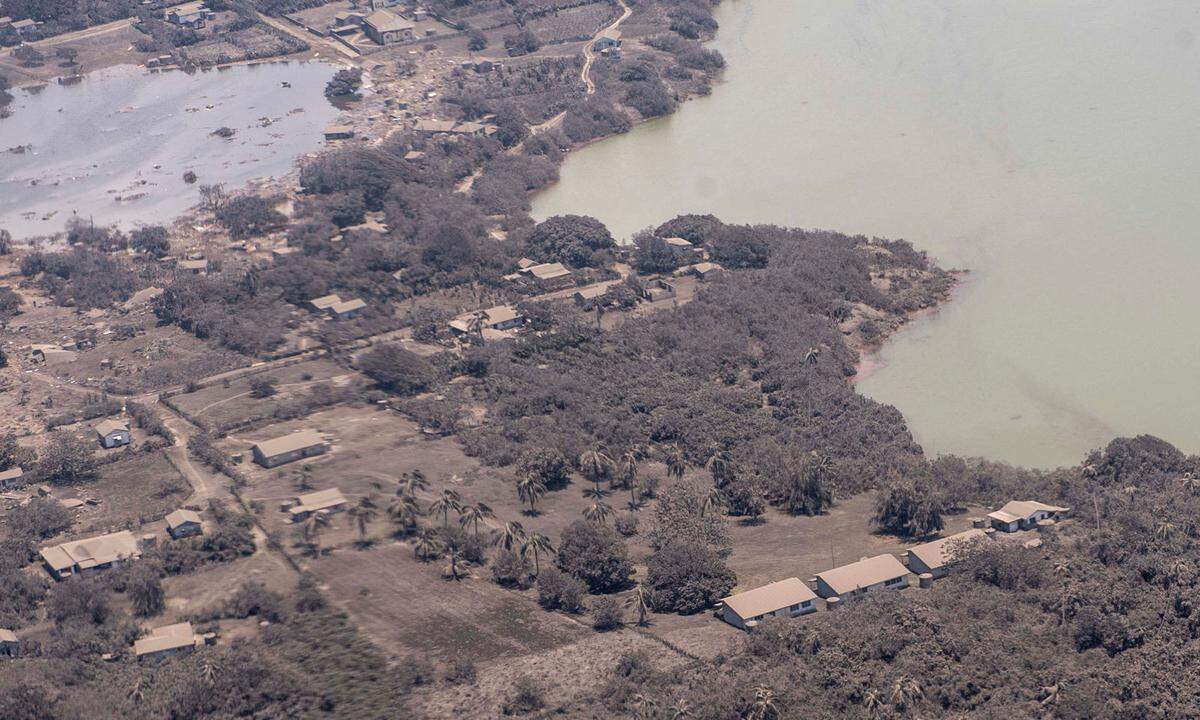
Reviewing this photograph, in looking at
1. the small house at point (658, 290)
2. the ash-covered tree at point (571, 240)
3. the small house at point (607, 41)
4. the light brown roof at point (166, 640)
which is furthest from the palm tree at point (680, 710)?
the small house at point (607, 41)

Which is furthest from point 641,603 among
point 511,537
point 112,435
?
point 112,435

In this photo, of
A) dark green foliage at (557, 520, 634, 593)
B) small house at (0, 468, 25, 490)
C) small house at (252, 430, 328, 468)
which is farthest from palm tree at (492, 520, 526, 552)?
small house at (0, 468, 25, 490)

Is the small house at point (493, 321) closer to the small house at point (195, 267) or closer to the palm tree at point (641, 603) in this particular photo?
the small house at point (195, 267)

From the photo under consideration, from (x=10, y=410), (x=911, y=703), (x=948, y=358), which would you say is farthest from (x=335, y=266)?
(x=911, y=703)

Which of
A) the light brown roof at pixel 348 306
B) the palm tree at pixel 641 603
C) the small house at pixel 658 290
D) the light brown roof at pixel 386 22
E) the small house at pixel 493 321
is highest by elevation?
the light brown roof at pixel 386 22

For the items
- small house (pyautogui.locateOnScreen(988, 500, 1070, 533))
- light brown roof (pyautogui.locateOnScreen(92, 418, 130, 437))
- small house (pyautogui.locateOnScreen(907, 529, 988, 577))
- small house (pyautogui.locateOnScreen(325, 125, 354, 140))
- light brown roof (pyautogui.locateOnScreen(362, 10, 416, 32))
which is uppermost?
small house (pyautogui.locateOnScreen(988, 500, 1070, 533))

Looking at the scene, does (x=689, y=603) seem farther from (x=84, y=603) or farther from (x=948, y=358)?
(x=948, y=358)

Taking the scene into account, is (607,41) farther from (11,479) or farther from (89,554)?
(89,554)

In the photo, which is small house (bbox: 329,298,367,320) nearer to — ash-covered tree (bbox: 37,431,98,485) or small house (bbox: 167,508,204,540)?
ash-covered tree (bbox: 37,431,98,485)
